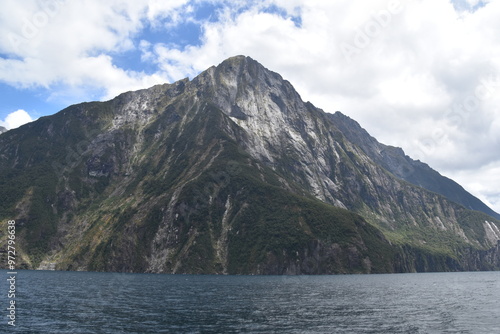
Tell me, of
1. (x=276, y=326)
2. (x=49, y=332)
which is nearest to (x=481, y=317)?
(x=276, y=326)

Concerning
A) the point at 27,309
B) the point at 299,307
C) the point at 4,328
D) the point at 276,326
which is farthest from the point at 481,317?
the point at 27,309

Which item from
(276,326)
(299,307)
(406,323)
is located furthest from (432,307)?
(276,326)

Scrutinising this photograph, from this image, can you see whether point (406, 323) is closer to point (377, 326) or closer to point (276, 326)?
point (377, 326)

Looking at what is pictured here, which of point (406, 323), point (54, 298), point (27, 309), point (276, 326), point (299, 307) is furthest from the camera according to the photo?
point (54, 298)

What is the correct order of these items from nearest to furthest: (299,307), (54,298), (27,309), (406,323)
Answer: (406,323), (27,309), (299,307), (54,298)

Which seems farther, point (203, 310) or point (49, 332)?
point (203, 310)

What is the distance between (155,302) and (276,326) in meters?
39.4

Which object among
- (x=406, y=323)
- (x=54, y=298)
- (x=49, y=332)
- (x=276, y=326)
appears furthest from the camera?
(x=54, y=298)

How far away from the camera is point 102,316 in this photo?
71812 mm

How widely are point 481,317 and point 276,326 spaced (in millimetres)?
44997

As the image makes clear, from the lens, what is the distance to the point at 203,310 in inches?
3187

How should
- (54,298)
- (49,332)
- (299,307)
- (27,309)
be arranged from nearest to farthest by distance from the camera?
(49,332)
(27,309)
(299,307)
(54,298)

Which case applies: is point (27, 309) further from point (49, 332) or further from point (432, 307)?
point (432, 307)

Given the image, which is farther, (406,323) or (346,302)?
(346,302)
